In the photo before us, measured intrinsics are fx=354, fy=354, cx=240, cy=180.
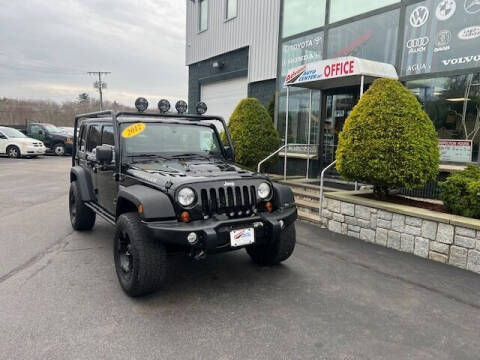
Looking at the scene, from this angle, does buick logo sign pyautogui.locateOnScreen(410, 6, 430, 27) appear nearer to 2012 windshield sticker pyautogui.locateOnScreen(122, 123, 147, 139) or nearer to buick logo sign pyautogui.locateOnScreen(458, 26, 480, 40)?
buick logo sign pyautogui.locateOnScreen(458, 26, 480, 40)

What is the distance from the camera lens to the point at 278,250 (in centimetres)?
413

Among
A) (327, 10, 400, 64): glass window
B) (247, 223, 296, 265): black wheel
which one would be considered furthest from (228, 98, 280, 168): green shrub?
(247, 223, 296, 265): black wheel

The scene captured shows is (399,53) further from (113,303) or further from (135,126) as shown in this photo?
(113,303)

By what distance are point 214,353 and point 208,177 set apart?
5.24ft

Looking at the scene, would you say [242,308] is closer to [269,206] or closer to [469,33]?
[269,206]

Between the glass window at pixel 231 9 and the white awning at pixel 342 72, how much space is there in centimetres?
593

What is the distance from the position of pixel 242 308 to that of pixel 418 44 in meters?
6.34

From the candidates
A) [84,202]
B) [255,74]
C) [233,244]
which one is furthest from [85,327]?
[255,74]

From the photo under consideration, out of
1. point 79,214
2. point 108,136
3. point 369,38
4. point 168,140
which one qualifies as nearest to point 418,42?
point 369,38

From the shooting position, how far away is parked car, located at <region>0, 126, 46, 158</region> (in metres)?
18.3

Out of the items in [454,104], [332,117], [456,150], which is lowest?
[456,150]

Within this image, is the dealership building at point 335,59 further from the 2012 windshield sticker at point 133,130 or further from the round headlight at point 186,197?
the round headlight at point 186,197

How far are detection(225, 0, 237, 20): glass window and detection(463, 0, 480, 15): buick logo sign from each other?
26.3 feet

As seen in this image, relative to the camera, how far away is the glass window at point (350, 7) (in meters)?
7.62
